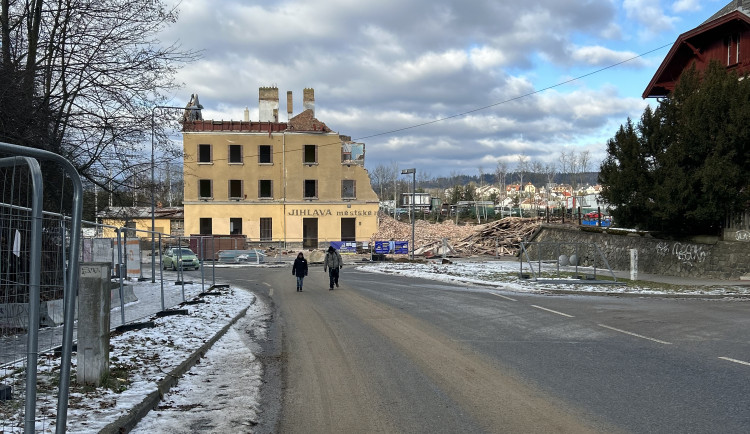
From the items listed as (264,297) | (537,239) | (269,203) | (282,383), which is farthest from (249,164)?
(282,383)

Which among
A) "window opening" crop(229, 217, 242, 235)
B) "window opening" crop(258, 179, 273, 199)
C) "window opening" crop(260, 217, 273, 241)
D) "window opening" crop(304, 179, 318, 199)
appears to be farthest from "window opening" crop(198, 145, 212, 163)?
"window opening" crop(304, 179, 318, 199)

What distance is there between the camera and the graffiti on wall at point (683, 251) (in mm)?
23953

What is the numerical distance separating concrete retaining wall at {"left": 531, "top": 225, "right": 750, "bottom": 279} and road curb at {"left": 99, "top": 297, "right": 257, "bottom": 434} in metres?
20.5

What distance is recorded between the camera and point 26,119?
12.1 meters

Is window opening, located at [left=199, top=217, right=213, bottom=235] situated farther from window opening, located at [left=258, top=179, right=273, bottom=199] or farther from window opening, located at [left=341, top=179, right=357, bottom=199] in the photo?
window opening, located at [left=341, top=179, right=357, bottom=199]

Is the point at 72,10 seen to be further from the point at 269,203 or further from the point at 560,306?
the point at 269,203

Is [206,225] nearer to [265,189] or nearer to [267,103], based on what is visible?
[265,189]

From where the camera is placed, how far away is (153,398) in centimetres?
638

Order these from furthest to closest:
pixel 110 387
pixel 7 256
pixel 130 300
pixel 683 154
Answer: pixel 683 154 < pixel 130 300 < pixel 110 387 < pixel 7 256

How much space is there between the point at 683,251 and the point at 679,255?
263 mm

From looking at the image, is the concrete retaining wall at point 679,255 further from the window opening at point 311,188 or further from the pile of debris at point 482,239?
the window opening at point 311,188

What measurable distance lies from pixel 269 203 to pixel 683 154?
129 feet

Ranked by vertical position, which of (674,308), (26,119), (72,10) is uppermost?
(72,10)

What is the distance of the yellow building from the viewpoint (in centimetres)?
5588
